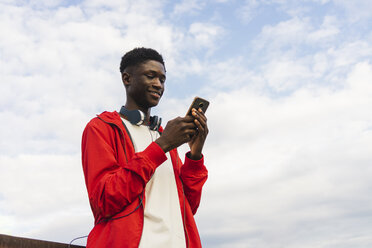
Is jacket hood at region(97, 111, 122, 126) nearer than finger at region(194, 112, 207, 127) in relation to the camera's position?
No

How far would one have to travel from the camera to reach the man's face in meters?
4.05

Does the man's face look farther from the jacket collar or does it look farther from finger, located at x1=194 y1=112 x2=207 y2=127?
finger, located at x1=194 y1=112 x2=207 y2=127

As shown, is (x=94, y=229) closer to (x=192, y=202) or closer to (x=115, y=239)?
(x=115, y=239)

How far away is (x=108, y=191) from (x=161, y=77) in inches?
61.6

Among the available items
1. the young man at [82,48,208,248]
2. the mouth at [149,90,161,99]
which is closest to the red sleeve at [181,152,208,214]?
the young man at [82,48,208,248]

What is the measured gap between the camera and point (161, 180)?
3594mm

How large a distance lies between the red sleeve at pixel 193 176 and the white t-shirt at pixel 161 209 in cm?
15

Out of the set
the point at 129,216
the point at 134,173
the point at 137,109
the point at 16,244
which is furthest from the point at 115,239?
the point at 137,109

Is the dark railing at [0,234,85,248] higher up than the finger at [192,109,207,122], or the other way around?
the finger at [192,109,207,122]

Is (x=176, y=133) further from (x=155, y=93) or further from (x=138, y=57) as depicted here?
(x=138, y=57)

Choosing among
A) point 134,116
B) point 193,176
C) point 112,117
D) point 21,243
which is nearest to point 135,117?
point 134,116

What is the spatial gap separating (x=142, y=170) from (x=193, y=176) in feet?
2.92

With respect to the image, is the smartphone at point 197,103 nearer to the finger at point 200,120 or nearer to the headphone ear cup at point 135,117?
the finger at point 200,120

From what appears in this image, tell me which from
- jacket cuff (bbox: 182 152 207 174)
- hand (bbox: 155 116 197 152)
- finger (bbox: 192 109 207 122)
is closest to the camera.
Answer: hand (bbox: 155 116 197 152)
